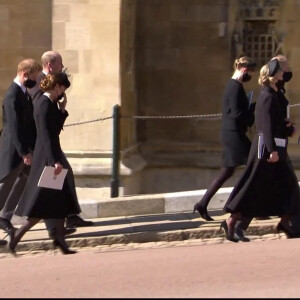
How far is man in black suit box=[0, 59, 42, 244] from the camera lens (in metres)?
9.62

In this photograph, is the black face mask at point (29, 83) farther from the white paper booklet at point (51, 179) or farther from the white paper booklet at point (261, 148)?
the white paper booklet at point (261, 148)

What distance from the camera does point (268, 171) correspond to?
9.55 metres

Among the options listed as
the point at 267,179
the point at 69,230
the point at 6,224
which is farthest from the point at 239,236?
the point at 6,224

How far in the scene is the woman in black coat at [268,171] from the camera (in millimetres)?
9438

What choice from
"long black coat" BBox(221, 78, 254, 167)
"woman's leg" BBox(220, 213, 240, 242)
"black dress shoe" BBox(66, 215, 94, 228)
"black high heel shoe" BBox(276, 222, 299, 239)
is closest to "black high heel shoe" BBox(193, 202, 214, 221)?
"long black coat" BBox(221, 78, 254, 167)

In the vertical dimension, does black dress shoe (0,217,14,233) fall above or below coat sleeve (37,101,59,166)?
below

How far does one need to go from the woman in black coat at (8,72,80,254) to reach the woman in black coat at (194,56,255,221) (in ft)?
5.98

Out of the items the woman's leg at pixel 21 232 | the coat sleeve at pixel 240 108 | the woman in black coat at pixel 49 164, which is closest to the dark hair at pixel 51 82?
the woman in black coat at pixel 49 164

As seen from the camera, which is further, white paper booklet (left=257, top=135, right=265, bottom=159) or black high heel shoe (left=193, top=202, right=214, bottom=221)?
black high heel shoe (left=193, top=202, right=214, bottom=221)

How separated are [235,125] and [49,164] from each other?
2176 mm

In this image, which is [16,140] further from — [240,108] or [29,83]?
[240,108]

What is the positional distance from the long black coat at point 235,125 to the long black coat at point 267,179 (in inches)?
24.1

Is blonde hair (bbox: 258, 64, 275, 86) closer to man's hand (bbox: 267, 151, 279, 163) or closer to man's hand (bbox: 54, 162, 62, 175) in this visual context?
man's hand (bbox: 267, 151, 279, 163)

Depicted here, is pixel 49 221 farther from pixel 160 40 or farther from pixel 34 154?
pixel 160 40
